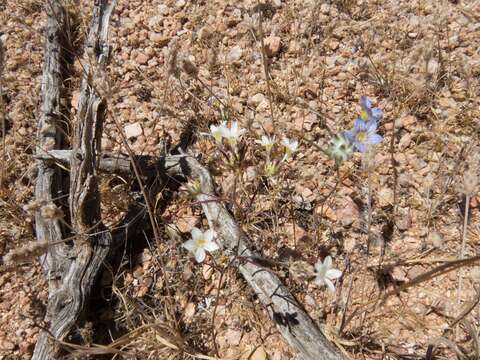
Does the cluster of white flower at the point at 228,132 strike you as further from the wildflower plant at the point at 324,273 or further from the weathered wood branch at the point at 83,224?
the wildflower plant at the point at 324,273

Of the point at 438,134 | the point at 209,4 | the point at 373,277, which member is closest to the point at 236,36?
the point at 209,4

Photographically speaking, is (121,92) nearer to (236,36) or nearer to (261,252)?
(236,36)

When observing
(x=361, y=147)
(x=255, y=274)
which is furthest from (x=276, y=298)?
(x=361, y=147)

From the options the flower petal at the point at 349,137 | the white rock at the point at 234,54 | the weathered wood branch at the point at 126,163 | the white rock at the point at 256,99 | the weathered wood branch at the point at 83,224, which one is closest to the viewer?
the flower petal at the point at 349,137

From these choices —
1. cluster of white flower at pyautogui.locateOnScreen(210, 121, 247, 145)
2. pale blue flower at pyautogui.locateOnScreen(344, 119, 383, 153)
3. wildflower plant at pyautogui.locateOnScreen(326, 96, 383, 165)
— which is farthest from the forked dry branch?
pale blue flower at pyautogui.locateOnScreen(344, 119, 383, 153)

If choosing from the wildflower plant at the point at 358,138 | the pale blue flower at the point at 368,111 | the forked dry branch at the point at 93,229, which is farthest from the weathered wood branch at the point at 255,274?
the pale blue flower at the point at 368,111
